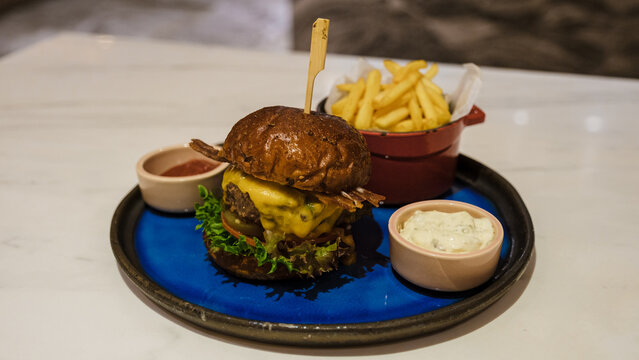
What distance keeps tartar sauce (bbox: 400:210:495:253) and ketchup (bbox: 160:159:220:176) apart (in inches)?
40.9

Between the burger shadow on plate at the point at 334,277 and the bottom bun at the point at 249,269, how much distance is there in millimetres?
32

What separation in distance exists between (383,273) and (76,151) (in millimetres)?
2166

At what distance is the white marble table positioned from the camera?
5.54ft

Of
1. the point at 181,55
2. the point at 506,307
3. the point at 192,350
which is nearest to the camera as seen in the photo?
the point at 192,350

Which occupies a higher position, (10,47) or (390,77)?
(390,77)

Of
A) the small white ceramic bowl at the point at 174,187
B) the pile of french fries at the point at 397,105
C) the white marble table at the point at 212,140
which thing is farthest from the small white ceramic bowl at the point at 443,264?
the small white ceramic bowl at the point at 174,187

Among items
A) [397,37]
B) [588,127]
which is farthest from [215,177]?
[397,37]

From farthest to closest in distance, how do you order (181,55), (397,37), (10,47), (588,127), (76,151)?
(10,47)
(397,37)
(181,55)
(588,127)
(76,151)

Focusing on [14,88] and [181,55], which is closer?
[14,88]

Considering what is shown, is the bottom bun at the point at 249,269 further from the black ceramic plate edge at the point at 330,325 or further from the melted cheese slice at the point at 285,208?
the black ceramic plate edge at the point at 330,325

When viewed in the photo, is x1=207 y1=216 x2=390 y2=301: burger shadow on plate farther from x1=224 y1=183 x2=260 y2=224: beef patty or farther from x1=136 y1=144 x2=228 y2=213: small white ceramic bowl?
x1=136 y1=144 x2=228 y2=213: small white ceramic bowl

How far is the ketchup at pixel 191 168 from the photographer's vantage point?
2.44 meters

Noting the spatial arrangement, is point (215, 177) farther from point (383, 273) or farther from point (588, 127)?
point (588, 127)

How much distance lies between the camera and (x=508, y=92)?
4.07 meters
